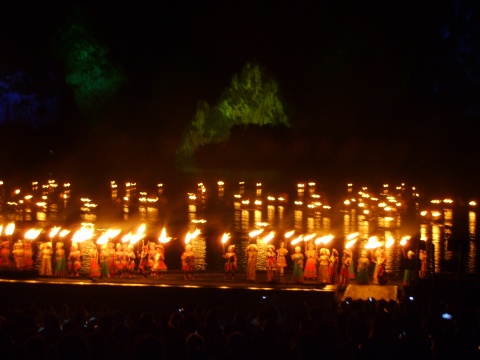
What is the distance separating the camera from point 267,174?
58969 millimetres

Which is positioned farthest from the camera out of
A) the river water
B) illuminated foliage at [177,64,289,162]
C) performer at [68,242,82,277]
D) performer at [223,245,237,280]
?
the river water

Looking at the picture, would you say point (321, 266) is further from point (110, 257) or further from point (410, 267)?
point (110, 257)

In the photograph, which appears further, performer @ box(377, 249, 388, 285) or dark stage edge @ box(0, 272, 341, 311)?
performer @ box(377, 249, 388, 285)

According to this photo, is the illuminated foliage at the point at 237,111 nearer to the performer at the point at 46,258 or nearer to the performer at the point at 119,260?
the performer at the point at 119,260

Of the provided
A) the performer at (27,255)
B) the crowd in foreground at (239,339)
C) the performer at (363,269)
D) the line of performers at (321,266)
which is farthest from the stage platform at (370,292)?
the performer at (27,255)

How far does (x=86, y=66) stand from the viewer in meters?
52.6

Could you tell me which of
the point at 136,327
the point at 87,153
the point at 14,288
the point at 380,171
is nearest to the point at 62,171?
the point at 87,153

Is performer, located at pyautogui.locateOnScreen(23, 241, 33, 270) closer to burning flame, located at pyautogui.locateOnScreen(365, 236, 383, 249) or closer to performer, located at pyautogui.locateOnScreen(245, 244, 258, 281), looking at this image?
performer, located at pyautogui.locateOnScreen(245, 244, 258, 281)

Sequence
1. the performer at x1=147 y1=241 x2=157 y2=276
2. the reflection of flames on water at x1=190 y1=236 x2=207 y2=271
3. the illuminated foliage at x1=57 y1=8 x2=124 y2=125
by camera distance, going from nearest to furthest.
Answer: the performer at x1=147 y1=241 x2=157 y2=276, the reflection of flames on water at x1=190 y1=236 x2=207 y2=271, the illuminated foliage at x1=57 y1=8 x2=124 y2=125

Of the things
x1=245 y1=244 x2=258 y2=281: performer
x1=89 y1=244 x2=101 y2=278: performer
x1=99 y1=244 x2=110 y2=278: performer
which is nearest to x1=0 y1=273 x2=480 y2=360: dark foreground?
x1=245 y1=244 x2=258 y2=281: performer

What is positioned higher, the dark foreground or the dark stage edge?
the dark foreground

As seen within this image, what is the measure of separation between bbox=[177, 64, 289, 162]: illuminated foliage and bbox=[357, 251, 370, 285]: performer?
29.3 meters

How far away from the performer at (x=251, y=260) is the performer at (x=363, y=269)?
148 inches

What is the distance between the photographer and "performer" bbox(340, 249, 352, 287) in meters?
22.1
